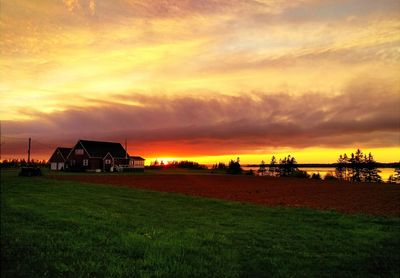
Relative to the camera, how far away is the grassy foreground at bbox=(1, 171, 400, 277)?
391 inches

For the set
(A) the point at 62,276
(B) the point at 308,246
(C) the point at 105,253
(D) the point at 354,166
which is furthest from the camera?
(D) the point at 354,166

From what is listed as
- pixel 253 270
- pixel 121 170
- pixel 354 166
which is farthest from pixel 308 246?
pixel 354 166

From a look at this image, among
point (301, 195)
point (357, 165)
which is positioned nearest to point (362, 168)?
point (357, 165)

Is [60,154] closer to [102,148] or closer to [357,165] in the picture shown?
[102,148]

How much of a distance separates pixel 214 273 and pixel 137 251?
306 cm

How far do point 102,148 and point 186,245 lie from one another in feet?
347

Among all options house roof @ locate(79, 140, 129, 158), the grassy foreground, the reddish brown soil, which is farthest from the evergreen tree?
the grassy foreground

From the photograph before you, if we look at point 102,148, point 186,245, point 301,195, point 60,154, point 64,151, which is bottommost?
point 301,195

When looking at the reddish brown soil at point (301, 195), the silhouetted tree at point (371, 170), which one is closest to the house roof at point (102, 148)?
the reddish brown soil at point (301, 195)

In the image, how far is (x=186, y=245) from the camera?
41.7ft

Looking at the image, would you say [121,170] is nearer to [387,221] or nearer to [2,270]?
[387,221]

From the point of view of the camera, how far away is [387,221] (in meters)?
21.9

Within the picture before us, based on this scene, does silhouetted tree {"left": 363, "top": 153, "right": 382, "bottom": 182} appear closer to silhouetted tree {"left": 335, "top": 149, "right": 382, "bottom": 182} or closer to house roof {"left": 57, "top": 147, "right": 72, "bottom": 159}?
silhouetted tree {"left": 335, "top": 149, "right": 382, "bottom": 182}

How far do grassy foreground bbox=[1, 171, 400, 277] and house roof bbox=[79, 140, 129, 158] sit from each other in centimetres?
9124
